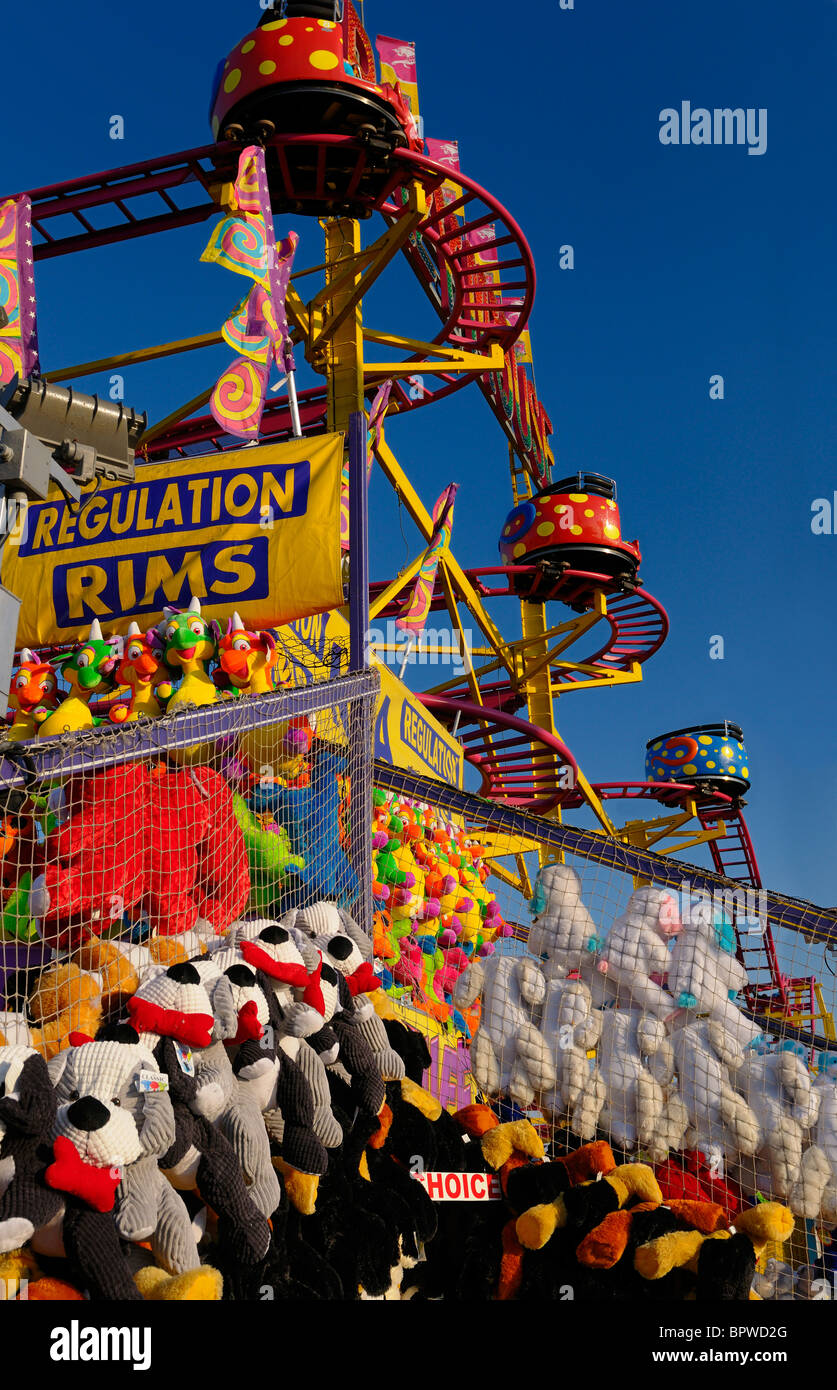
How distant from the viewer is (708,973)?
4324mm

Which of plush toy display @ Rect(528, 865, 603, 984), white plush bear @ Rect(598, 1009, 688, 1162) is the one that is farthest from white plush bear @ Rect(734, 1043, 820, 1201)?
→ plush toy display @ Rect(528, 865, 603, 984)

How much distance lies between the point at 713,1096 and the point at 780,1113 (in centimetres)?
22

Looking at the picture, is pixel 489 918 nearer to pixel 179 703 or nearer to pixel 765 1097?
pixel 179 703

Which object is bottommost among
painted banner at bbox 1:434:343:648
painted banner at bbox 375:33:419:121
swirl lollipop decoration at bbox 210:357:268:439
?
painted banner at bbox 1:434:343:648

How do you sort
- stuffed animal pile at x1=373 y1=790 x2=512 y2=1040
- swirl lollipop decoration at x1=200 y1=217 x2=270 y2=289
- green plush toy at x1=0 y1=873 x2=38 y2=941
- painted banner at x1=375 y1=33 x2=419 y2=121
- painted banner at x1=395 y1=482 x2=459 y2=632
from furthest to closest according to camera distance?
painted banner at x1=375 y1=33 x2=419 y2=121
painted banner at x1=395 y1=482 x2=459 y2=632
swirl lollipop decoration at x1=200 y1=217 x2=270 y2=289
stuffed animal pile at x1=373 y1=790 x2=512 y2=1040
green plush toy at x1=0 y1=873 x2=38 y2=941

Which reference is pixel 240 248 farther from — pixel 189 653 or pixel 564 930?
pixel 564 930

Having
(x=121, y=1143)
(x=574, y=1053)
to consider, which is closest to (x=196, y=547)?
(x=574, y=1053)

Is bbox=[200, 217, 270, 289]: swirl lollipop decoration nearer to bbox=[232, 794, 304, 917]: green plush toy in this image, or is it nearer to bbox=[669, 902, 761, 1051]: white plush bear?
bbox=[232, 794, 304, 917]: green plush toy

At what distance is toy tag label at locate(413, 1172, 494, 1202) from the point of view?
11.4 feet

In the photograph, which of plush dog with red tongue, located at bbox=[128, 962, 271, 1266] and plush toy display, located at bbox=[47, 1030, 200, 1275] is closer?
plush toy display, located at bbox=[47, 1030, 200, 1275]

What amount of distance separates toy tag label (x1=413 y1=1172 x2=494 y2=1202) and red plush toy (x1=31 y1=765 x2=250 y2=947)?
3.59ft

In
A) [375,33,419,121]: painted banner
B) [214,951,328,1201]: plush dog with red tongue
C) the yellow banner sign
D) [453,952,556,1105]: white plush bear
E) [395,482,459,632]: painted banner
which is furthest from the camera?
[375,33,419,121]: painted banner

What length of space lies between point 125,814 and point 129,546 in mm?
3236
